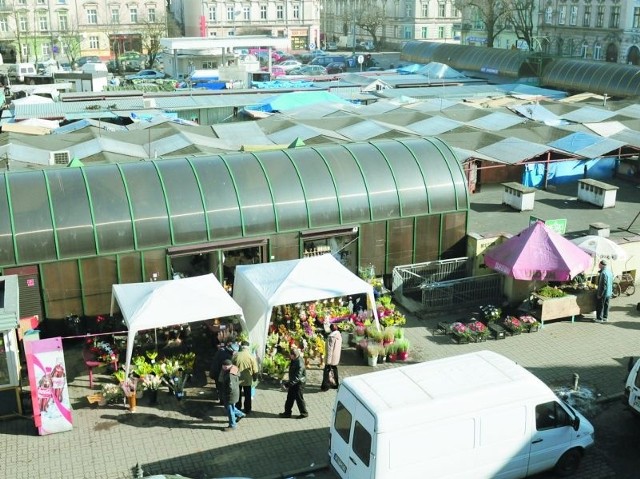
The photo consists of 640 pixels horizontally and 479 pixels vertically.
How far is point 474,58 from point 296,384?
165 feet

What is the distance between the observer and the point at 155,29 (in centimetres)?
8881

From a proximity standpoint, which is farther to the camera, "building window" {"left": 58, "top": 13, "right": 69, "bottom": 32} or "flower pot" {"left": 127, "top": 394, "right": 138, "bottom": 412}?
"building window" {"left": 58, "top": 13, "right": 69, "bottom": 32}

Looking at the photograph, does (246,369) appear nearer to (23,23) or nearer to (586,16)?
(586,16)

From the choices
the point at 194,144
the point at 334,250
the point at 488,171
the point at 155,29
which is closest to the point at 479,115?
the point at 488,171

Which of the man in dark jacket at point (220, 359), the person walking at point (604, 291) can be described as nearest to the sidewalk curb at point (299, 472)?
the man in dark jacket at point (220, 359)

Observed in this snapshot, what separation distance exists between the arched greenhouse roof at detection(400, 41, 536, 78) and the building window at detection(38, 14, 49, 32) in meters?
45.8

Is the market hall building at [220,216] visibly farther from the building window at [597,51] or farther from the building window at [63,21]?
the building window at [63,21]

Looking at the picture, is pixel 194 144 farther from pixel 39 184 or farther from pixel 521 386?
pixel 521 386

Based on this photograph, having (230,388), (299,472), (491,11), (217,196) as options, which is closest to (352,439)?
(299,472)

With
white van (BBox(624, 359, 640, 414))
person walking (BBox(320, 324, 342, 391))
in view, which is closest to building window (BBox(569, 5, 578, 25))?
white van (BBox(624, 359, 640, 414))

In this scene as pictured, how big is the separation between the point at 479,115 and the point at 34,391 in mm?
26063

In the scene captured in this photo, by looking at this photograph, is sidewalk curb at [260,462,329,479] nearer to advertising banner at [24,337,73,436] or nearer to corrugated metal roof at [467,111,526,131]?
advertising banner at [24,337,73,436]

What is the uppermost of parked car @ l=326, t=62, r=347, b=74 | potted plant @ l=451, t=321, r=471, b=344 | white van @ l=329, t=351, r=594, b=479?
parked car @ l=326, t=62, r=347, b=74

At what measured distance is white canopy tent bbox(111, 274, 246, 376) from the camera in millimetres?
15430
